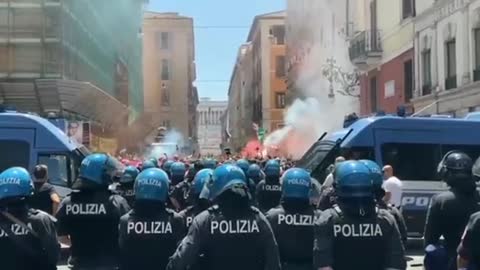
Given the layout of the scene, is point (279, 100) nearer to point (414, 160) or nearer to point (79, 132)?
point (79, 132)

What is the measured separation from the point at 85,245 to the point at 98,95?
3996 centimetres

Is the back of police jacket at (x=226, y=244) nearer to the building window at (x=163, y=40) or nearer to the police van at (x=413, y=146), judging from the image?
the police van at (x=413, y=146)

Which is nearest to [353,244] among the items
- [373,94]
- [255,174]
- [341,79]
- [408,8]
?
[255,174]

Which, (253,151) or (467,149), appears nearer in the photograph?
(467,149)

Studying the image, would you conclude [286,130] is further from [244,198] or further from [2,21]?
[244,198]

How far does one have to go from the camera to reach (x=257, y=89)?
90.9 metres

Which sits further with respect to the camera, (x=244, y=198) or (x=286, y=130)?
(x=286, y=130)

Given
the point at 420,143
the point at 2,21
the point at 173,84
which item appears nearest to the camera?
the point at 420,143

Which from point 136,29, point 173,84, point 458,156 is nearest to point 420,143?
point 458,156

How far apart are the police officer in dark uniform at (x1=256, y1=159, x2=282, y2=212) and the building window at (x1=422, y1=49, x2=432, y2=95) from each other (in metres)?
18.6

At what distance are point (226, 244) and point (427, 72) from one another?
25859 millimetres

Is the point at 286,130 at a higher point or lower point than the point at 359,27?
lower

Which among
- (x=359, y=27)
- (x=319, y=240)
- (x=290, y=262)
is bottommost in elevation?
(x=290, y=262)

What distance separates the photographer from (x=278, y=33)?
87.1 m
